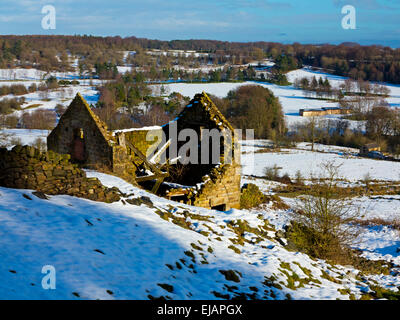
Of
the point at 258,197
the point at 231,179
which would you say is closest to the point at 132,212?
the point at 231,179

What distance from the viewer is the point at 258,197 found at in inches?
1088

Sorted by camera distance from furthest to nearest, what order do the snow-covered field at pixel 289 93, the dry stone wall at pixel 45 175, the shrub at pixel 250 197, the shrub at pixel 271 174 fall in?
the snow-covered field at pixel 289 93, the shrub at pixel 271 174, the shrub at pixel 250 197, the dry stone wall at pixel 45 175

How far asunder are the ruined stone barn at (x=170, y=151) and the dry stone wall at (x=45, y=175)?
13.3 feet

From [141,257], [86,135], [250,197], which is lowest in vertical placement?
[250,197]

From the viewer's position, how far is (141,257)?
25.6 ft

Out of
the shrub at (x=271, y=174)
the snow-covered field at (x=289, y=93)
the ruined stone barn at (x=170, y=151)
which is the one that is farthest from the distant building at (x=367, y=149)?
the ruined stone barn at (x=170, y=151)

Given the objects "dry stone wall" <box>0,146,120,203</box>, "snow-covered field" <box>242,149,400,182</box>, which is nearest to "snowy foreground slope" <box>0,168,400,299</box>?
"dry stone wall" <box>0,146,120,203</box>

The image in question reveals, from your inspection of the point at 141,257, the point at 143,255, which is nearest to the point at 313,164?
the point at 143,255

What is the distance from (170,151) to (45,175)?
929 centimetres

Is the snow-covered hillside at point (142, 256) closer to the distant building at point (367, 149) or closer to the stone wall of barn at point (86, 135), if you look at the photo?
the stone wall of barn at point (86, 135)

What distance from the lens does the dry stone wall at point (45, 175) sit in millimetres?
8930

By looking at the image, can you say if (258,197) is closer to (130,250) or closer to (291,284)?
(291,284)

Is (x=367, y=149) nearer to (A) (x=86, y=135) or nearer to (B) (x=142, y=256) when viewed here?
(A) (x=86, y=135)

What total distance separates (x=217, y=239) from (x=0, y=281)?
19.4 feet
